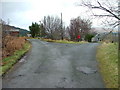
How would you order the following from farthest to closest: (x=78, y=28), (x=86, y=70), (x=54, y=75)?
(x=78, y=28)
(x=86, y=70)
(x=54, y=75)

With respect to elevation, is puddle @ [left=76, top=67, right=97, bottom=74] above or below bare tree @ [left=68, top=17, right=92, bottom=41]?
below

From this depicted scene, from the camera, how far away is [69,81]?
750 centimetres

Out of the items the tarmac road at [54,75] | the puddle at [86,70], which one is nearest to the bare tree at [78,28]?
the tarmac road at [54,75]

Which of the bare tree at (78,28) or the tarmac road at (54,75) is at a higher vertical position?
the bare tree at (78,28)

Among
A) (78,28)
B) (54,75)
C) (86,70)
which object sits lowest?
(54,75)

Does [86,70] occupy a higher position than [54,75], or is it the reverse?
[86,70]

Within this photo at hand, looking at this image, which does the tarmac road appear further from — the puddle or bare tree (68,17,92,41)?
bare tree (68,17,92,41)

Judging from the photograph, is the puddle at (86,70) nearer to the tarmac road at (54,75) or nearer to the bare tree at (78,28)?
the tarmac road at (54,75)

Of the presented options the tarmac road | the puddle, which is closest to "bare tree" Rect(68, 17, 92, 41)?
the tarmac road

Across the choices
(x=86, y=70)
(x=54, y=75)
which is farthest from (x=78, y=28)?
(x=54, y=75)

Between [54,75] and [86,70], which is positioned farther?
[86,70]

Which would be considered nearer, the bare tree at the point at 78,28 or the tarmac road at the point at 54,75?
the tarmac road at the point at 54,75

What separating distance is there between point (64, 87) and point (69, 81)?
29.5 inches

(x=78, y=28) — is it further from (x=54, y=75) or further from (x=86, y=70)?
(x=54, y=75)
